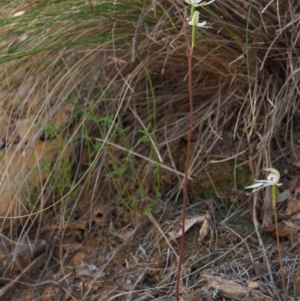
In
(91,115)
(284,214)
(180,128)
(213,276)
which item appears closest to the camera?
(213,276)

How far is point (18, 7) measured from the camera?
2268 millimetres

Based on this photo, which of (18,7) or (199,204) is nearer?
(199,204)

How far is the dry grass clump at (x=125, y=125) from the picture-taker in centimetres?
205

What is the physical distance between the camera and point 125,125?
92.1 inches

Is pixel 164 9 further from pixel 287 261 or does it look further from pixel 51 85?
pixel 287 261

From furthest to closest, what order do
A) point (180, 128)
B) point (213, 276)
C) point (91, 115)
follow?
point (180, 128), point (91, 115), point (213, 276)

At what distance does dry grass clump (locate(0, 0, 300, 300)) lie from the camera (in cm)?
205

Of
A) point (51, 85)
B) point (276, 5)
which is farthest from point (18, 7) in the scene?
point (276, 5)

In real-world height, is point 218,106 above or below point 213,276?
above

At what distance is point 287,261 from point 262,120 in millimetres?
485

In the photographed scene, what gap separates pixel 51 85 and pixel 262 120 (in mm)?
663

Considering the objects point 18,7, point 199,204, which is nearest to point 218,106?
point 199,204

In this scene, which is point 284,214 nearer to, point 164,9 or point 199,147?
point 199,147

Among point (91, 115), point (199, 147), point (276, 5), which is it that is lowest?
point (199, 147)
